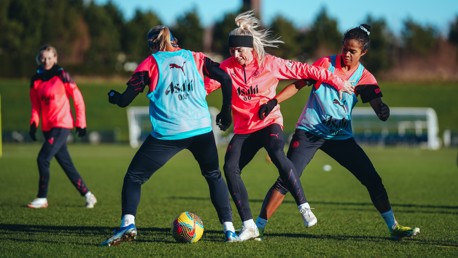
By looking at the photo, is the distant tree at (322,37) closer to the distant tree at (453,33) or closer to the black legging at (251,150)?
the distant tree at (453,33)

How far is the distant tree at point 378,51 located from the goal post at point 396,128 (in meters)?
19.2

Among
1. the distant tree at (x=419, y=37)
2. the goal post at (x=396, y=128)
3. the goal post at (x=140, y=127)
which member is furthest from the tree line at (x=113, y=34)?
the goal post at (x=396, y=128)

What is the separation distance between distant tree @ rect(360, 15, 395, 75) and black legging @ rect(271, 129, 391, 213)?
5279cm

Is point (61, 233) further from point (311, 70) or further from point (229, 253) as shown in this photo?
point (311, 70)

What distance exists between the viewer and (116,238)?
7258mm

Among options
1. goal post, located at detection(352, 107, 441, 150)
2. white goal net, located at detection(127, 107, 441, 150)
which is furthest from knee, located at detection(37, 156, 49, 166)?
goal post, located at detection(352, 107, 441, 150)

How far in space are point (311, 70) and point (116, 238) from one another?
251cm

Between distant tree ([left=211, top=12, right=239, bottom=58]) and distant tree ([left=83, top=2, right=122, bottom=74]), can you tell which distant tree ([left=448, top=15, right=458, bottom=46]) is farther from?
distant tree ([left=83, top=2, right=122, bottom=74])

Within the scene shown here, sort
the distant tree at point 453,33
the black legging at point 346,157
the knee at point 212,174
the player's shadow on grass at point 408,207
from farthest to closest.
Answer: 1. the distant tree at point 453,33
2. the player's shadow on grass at point 408,207
3. the black legging at point 346,157
4. the knee at point 212,174

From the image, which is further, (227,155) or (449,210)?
(449,210)

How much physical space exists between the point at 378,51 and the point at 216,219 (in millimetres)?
53274

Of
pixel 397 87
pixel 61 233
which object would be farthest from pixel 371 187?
pixel 397 87

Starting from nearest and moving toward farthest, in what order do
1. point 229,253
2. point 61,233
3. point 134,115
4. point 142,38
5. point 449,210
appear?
point 229,253 < point 61,233 < point 449,210 < point 134,115 < point 142,38

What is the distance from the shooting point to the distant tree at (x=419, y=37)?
68438mm
